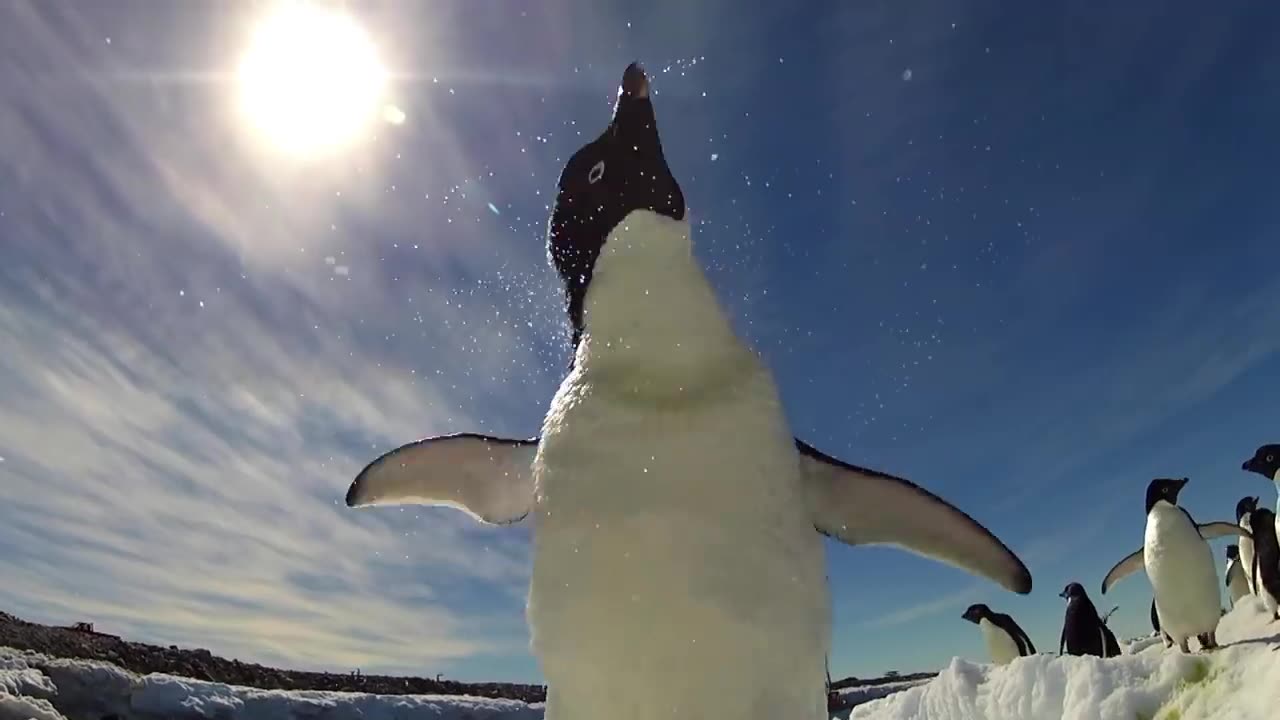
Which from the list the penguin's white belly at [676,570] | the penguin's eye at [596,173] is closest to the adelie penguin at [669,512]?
the penguin's white belly at [676,570]

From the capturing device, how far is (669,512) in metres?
1.69

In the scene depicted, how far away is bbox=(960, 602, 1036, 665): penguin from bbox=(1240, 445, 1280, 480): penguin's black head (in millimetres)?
5373

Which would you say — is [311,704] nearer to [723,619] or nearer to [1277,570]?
[723,619]

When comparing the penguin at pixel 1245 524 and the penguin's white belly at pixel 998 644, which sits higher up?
the penguin at pixel 1245 524

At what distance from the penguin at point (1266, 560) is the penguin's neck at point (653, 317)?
11.6 meters

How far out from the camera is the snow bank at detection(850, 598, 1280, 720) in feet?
16.4

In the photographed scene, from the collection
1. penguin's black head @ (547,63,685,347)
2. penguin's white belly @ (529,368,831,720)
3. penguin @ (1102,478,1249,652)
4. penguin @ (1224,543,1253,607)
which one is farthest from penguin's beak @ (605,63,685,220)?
penguin @ (1224,543,1253,607)

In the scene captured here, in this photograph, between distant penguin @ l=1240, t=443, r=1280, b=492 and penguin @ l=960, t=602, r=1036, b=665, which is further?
penguin @ l=960, t=602, r=1036, b=665

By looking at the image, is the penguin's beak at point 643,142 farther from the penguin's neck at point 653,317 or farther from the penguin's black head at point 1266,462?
the penguin's black head at point 1266,462

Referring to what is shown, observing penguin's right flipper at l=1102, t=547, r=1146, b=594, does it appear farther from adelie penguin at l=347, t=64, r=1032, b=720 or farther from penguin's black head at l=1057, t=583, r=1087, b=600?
adelie penguin at l=347, t=64, r=1032, b=720

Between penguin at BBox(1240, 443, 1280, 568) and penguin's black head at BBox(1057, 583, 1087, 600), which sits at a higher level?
penguin at BBox(1240, 443, 1280, 568)

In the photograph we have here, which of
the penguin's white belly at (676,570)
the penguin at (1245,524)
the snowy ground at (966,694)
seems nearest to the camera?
the penguin's white belly at (676,570)

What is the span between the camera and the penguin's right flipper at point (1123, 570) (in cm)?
1407

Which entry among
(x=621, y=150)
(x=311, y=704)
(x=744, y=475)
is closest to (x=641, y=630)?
(x=744, y=475)
